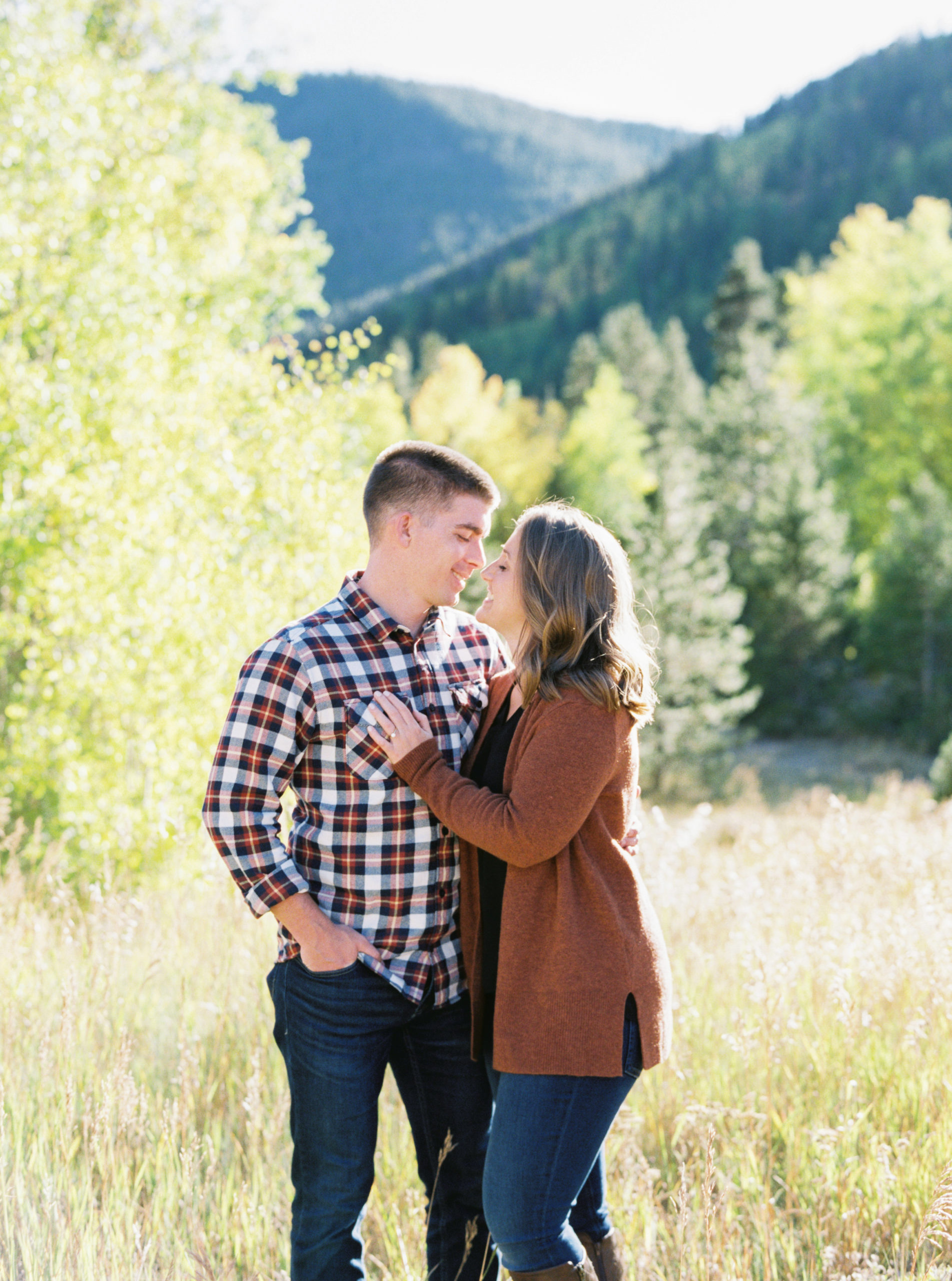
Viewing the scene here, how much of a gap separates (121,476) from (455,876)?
5157 millimetres

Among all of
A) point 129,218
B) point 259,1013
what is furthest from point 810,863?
point 129,218

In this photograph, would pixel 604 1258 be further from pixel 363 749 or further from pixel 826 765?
pixel 826 765

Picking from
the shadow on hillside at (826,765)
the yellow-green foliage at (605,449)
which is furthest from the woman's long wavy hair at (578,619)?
the yellow-green foliage at (605,449)

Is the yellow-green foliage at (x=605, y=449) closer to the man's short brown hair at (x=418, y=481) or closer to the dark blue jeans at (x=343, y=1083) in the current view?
the man's short brown hair at (x=418, y=481)

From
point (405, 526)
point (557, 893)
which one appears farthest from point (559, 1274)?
point (405, 526)

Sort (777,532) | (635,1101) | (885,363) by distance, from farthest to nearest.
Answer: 1. (885,363)
2. (777,532)
3. (635,1101)

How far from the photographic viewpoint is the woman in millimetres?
2035

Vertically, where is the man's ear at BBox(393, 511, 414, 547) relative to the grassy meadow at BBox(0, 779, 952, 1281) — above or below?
above

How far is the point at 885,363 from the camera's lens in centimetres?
2458

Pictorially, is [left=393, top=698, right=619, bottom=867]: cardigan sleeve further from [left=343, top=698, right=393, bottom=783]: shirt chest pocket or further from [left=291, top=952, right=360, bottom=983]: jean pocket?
[left=291, top=952, right=360, bottom=983]: jean pocket

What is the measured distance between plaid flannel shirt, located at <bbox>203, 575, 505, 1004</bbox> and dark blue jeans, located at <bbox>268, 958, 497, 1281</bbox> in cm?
6

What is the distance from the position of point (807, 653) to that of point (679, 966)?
65.3 feet

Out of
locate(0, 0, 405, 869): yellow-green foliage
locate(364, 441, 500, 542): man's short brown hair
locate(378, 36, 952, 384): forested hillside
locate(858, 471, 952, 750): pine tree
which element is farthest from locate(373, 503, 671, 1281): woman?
locate(378, 36, 952, 384): forested hillside

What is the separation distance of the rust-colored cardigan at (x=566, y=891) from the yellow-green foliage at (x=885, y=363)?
2390 centimetres
